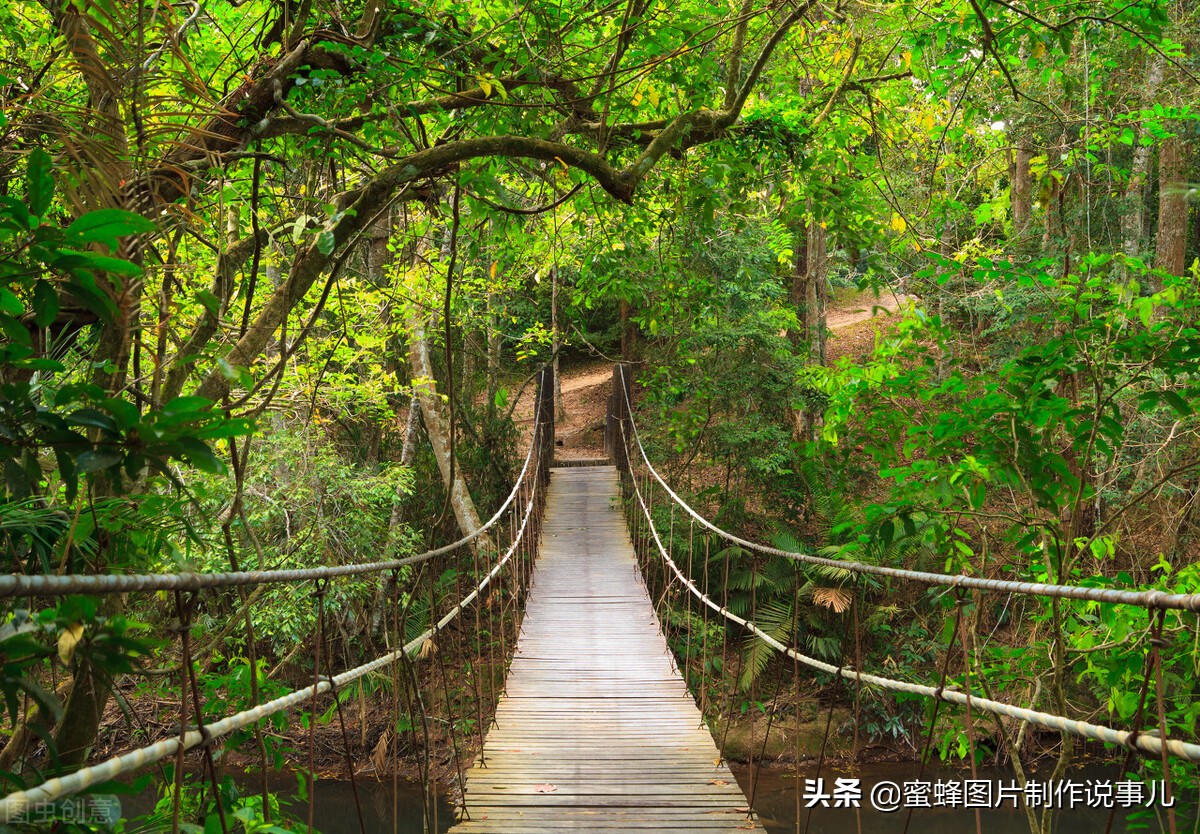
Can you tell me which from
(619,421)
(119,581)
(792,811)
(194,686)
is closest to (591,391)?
(619,421)

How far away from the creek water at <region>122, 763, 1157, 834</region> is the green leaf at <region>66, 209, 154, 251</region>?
18.5 feet

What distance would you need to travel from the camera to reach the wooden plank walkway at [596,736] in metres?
2.34

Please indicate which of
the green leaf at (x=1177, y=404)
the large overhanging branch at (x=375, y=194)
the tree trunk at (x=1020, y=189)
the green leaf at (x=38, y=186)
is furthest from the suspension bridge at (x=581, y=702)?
the tree trunk at (x=1020, y=189)

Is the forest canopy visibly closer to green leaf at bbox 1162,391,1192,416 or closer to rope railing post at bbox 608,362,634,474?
green leaf at bbox 1162,391,1192,416

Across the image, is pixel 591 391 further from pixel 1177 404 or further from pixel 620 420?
pixel 1177 404

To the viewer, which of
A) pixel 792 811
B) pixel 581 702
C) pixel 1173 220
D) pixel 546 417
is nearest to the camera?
pixel 581 702

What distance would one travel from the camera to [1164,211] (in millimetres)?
6645

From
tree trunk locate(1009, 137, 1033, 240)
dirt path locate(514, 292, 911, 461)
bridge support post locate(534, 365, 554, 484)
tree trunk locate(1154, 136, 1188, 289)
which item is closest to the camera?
tree trunk locate(1154, 136, 1188, 289)

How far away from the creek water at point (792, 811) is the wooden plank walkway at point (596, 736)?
1887 mm

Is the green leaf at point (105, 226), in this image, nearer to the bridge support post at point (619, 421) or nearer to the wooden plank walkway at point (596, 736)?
the wooden plank walkway at point (596, 736)

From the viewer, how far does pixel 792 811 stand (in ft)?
20.8

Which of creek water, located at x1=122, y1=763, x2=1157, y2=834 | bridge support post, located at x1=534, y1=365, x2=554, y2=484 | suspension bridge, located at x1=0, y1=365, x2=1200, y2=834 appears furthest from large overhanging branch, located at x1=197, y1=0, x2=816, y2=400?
bridge support post, located at x1=534, y1=365, x2=554, y2=484

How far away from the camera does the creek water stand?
238 inches

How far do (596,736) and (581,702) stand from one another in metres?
0.42
